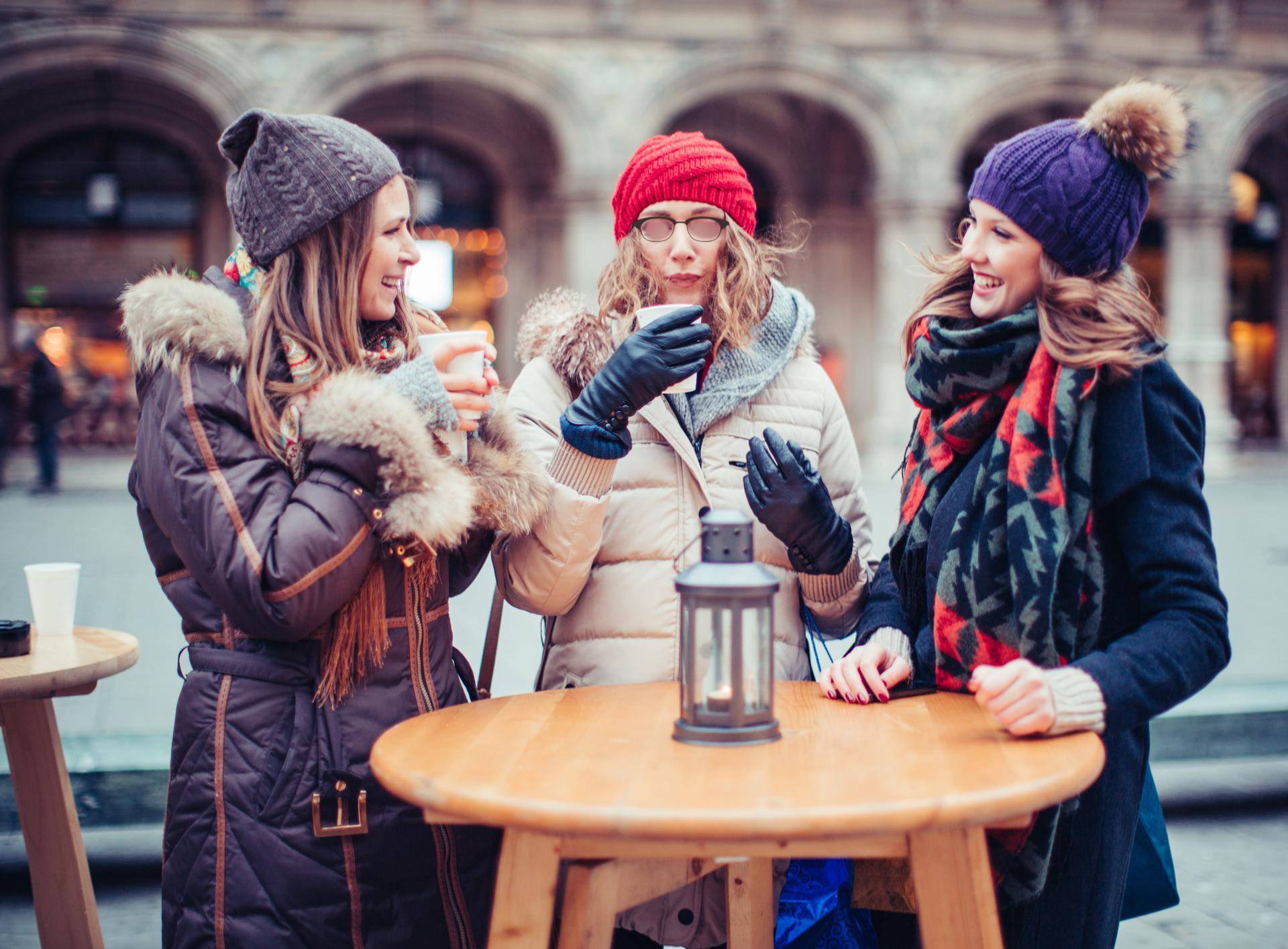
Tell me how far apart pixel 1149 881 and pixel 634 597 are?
0.99 meters

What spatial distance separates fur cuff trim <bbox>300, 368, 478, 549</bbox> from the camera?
1688 millimetres

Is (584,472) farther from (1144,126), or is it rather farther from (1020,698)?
(1144,126)

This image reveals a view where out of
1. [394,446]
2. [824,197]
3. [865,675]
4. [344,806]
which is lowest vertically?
[344,806]

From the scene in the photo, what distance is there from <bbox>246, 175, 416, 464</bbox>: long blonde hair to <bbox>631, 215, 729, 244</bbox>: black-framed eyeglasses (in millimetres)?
566

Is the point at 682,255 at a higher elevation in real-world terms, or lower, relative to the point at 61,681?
higher

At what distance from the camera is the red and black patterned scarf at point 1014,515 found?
5.47 feet

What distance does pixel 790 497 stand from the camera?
1.96 meters

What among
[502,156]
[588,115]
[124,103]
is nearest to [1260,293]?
[588,115]

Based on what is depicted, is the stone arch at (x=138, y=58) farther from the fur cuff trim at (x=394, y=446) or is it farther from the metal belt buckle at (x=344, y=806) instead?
the metal belt buckle at (x=344, y=806)

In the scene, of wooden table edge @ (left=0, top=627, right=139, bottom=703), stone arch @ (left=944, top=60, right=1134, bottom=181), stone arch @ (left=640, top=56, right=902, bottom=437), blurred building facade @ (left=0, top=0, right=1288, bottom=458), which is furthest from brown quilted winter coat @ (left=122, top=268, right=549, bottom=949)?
stone arch @ (left=640, top=56, right=902, bottom=437)

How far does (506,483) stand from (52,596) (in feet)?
4.25

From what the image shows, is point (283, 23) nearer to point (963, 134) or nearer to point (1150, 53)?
point (963, 134)

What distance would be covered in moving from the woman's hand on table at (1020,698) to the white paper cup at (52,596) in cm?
197

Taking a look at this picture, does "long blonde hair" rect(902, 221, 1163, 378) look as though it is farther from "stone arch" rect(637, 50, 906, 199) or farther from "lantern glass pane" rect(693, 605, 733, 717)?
"stone arch" rect(637, 50, 906, 199)
